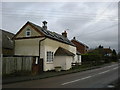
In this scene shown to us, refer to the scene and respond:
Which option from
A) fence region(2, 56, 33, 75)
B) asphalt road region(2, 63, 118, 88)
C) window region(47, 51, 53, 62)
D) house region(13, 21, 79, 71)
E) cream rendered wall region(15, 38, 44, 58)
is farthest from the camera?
window region(47, 51, 53, 62)

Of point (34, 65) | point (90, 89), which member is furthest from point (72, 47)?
point (90, 89)

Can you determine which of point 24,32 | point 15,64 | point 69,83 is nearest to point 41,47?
point 24,32

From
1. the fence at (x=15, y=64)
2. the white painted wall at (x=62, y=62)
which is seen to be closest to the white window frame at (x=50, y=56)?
the white painted wall at (x=62, y=62)

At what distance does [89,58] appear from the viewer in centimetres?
4397

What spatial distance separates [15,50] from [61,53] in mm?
7151

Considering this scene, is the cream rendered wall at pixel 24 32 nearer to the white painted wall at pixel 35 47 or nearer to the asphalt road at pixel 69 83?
the white painted wall at pixel 35 47

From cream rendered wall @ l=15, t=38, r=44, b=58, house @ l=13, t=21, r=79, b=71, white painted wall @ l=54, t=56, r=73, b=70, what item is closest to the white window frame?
house @ l=13, t=21, r=79, b=71

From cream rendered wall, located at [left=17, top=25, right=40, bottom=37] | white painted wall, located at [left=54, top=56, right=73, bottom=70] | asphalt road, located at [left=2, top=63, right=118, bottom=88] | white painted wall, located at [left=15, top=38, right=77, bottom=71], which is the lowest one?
asphalt road, located at [left=2, top=63, right=118, bottom=88]

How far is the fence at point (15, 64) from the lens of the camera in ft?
54.0

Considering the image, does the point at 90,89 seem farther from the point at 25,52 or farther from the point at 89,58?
the point at 89,58

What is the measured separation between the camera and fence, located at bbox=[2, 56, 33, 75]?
16.5 metres

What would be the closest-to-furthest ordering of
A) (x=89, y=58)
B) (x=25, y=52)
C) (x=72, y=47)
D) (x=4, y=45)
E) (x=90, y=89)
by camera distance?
(x=90, y=89)
(x=25, y=52)
(x=4, y=45)
(x=72, y=47)
(x=89, y=58)

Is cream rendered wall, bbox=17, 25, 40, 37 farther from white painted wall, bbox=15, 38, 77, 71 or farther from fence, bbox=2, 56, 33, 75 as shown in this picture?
fence, bbox=2, 56, 33, 75

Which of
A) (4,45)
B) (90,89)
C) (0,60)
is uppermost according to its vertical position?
(4,45)
